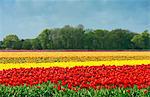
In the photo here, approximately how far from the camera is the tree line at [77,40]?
82.6 m

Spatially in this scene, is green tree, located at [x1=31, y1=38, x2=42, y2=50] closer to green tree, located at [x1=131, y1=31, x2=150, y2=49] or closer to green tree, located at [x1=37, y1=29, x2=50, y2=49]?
green tree, located at [x1=37, y1=29, x2=50, y2=49]

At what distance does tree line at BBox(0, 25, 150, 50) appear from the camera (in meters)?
82.6

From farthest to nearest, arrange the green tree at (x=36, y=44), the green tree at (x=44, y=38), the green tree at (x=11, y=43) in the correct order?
the green tree at (x=44, y=38)
the green tree at (x=11, y=43)
the green tree at (x=36, y=44)

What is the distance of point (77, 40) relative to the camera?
85.4 meters

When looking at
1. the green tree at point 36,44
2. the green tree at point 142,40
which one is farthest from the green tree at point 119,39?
the green tree at point 36,44

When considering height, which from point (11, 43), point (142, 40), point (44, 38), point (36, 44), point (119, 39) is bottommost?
point (36, 44)

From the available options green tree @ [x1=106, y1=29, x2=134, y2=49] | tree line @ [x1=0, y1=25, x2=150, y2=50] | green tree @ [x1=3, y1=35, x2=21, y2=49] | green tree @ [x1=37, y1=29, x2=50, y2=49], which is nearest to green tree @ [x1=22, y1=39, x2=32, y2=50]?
tree line @ [x1=0, y1=25, x2=150, y2=50]

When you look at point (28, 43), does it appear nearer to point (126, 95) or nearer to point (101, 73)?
point (101, 73)

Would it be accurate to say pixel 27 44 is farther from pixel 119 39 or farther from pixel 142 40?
pixel 142 40

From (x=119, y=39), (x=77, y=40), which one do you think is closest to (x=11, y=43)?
(x=77, y=40)

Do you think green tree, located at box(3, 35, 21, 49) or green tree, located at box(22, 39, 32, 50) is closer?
green tree, located at box(22, 39, 32, 50)

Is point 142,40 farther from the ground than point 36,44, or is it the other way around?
point 142,40

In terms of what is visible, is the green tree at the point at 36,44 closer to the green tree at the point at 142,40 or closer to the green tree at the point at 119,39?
the green tree at the point at 119,39

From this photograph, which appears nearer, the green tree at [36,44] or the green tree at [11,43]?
the green tree at [36,44]
